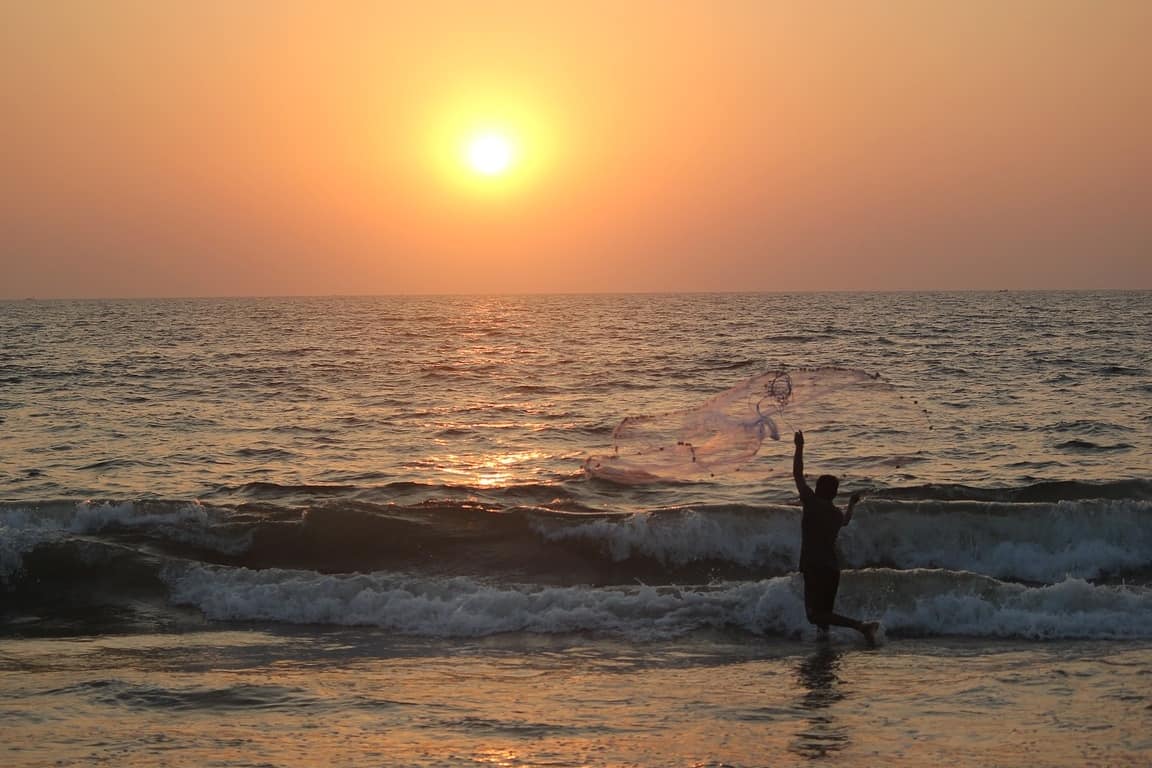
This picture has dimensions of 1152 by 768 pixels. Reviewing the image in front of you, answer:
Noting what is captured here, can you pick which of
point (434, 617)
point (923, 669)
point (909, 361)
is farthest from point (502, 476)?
point (909, 361)

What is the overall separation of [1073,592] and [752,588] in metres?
3.13

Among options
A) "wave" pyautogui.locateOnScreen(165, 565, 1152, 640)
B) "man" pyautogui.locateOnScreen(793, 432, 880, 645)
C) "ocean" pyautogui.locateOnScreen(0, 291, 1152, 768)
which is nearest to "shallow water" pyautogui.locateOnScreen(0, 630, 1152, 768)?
"ocean" pyautogui.locateOnScreen(0, 291, 1152, 768)

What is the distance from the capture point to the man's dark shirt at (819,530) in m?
10.4

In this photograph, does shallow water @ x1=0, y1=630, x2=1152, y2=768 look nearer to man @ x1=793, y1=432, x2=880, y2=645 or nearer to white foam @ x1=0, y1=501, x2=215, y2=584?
man @ x1=793, y1=432, x2=880, y2=645

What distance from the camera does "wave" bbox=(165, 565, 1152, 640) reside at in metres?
11.0

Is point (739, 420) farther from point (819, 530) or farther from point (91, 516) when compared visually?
point (91, 516)

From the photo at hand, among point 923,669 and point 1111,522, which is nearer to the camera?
point 923,669

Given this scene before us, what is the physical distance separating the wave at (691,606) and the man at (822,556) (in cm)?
68

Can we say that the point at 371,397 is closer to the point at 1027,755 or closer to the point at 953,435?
the point at 953,435

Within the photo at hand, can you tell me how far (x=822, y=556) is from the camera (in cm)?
1041

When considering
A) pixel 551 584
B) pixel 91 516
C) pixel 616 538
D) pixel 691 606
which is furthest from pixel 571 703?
pixel 91 516

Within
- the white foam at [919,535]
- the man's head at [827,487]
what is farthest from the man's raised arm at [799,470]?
the white foam at [919,535]

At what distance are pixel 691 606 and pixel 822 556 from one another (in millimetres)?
1795

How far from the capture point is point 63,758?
7395mm
